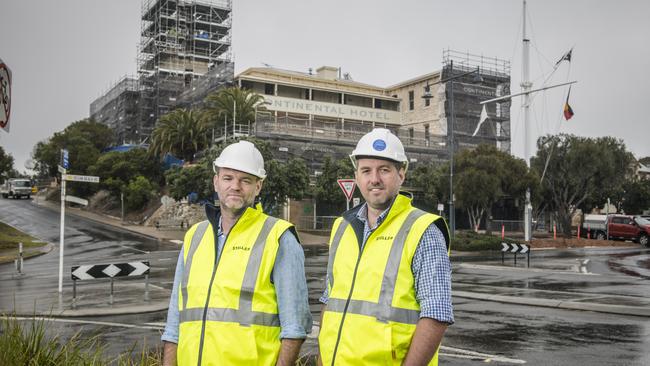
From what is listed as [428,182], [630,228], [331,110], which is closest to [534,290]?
[428,182]

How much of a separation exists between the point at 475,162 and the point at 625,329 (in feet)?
93.0

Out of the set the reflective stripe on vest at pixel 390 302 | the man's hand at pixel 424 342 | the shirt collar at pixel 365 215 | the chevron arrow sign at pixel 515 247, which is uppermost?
the shirt collar at pixel 365 215

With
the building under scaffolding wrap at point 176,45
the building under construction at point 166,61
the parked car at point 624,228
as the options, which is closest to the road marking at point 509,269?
the parked car at point 624,228

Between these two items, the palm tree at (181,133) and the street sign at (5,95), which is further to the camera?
the palm tree at (181,133)

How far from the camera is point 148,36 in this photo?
8338cm

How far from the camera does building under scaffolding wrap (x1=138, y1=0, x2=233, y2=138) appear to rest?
72812 millimetres

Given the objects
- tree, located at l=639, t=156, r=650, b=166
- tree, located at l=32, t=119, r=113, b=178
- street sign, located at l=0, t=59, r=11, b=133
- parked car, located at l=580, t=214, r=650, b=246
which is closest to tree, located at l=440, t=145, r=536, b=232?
parked car, located at l=580, t=214, r=650, b=246

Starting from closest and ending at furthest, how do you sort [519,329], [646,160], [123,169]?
[519,329], [123,169], [646,160]

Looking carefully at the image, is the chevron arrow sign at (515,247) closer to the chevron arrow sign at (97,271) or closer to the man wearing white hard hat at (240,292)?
the chevron arrow sign at (97,271)

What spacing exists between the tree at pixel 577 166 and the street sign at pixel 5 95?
124 ft

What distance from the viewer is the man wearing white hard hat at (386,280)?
3033 mm

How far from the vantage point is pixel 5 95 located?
701 centimetres

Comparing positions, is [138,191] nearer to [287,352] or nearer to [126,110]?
[126,110]

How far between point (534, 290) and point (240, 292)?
13751 millimetres
